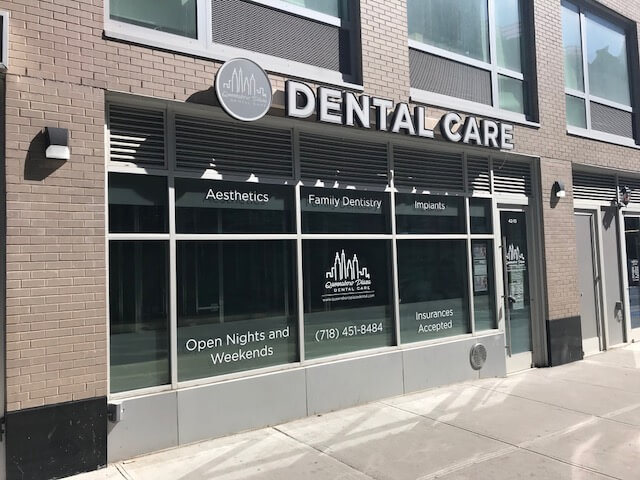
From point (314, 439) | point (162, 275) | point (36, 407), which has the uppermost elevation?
point (162, 275)

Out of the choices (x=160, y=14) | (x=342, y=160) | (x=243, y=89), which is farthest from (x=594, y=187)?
(x=160, y=14)

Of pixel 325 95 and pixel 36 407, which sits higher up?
pixel 325 95

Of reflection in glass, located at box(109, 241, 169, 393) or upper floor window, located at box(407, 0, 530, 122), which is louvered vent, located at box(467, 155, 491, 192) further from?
reflection in glass, located at box(109, 241, 169, 393)

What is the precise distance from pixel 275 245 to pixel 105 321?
80.3 inches

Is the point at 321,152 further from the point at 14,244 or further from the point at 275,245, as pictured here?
the point at 14,244

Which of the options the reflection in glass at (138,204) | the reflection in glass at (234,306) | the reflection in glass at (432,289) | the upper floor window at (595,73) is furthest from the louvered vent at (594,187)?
the reflection in glass at (138,204)

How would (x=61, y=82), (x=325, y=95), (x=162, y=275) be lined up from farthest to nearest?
(x=325, y=95) → (x=162, y=275) → (x=61, y=82)

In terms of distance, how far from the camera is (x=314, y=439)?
540 centimetres

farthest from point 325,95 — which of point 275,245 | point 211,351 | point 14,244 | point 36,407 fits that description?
point 36,407

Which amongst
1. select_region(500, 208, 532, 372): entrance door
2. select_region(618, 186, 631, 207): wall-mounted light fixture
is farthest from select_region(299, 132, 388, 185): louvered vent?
select_region(618, 186, 631, 207): wall-mounted light fixture

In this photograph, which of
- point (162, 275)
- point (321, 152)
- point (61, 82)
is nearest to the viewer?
point (61, 82)

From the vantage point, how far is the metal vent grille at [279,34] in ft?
19.2

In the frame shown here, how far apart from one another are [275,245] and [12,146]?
276cm

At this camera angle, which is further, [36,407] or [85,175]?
[85,175]
